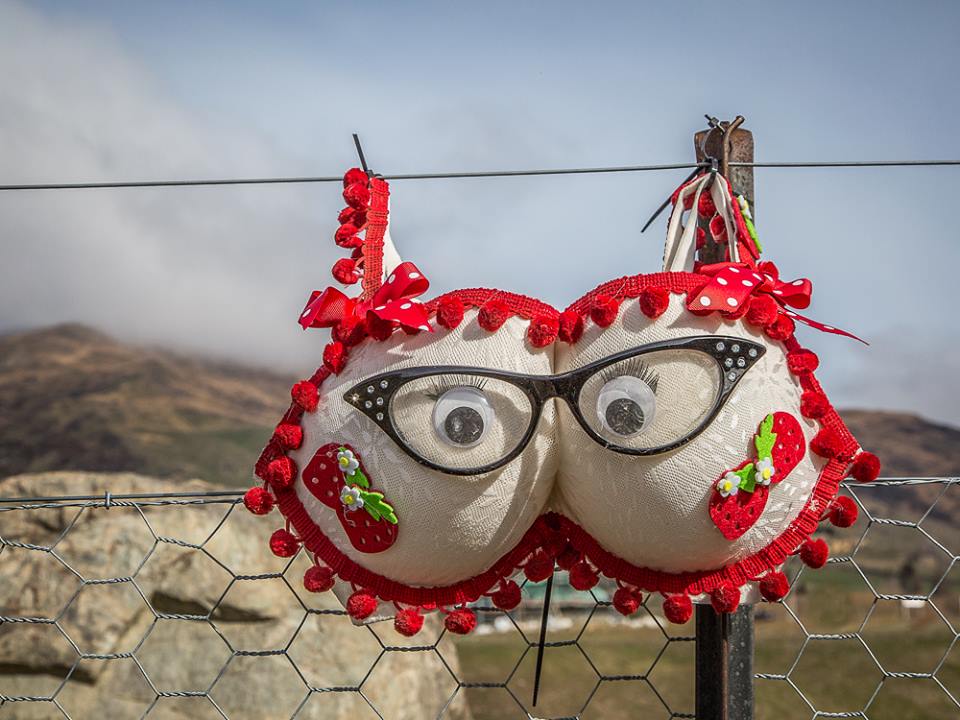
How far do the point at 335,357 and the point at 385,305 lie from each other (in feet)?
0.26

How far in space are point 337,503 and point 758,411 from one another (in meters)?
0.45

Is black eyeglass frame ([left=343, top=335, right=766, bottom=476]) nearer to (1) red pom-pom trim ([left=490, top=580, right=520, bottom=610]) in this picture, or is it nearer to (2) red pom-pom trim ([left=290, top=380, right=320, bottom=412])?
(2) red pom-pom trim ([left=290, top=380, right=320, bottom=412])

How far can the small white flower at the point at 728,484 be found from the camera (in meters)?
0.94

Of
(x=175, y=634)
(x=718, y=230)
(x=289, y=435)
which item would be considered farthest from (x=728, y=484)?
(x=175, y=634)

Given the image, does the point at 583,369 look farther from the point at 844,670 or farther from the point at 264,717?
the point at 844,670

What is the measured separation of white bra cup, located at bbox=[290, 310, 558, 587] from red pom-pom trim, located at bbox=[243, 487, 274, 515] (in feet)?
0.16

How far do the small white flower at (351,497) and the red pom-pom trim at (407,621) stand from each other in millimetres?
133

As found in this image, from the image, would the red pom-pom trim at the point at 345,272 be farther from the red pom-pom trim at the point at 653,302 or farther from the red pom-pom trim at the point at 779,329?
the red pom-pom trim at the point at 779,329

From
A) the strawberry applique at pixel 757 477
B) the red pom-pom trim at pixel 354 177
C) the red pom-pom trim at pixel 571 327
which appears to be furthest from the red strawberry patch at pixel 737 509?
the red pom-pom trim at pixel 354 177

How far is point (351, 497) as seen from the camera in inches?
37.9

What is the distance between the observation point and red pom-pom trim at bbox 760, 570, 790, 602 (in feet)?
3.28

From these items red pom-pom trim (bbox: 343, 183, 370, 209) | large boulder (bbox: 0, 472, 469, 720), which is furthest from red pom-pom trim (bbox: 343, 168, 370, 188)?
large boulder (bbox: 0, 472, 469, 720)

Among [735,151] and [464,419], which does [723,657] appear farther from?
[735,151]

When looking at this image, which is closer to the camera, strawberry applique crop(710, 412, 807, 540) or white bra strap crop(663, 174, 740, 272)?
strawberry applique crop(710, 412, 807, 540)
